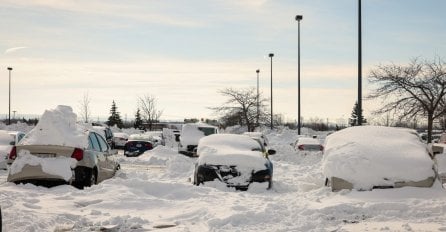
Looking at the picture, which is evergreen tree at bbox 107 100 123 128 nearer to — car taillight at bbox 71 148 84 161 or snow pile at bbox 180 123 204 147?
snow pile at bbox 180 123 204 147

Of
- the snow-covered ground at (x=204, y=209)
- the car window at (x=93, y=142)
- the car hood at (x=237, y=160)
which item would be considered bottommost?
the snow-covered ground at (x=204, y=209)

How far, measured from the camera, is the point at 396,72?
27891mm

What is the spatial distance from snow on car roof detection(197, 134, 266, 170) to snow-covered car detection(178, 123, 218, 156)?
1114 cm

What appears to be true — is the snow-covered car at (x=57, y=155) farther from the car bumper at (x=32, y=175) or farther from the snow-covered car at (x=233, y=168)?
the snow-covered car at (x=233, y=168)

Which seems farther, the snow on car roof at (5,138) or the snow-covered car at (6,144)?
the snow on car roof at (5,138)

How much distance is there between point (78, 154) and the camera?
11.5 meters

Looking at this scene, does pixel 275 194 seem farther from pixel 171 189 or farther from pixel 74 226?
pixel 74 226

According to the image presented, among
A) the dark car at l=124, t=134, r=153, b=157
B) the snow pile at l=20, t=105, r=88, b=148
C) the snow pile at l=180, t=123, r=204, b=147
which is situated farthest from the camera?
the dark car at l=124, t=134, r=153, b=157

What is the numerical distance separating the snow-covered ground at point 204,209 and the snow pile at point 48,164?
1.16 ft

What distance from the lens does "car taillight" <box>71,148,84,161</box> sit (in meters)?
11.4

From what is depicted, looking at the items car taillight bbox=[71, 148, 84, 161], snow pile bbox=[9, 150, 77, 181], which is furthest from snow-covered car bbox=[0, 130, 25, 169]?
car taillight bbox=[71, 148, 84, 161]

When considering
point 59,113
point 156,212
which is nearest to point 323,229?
point 156,212

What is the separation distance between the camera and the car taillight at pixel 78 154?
1143 cm

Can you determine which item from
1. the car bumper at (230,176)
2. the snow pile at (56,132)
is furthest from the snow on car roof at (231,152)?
the snow pile at (56,132)
